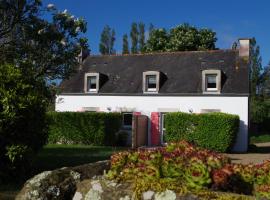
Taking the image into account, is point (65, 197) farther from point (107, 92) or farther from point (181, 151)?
point (107, 92)

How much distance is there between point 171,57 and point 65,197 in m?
28.8

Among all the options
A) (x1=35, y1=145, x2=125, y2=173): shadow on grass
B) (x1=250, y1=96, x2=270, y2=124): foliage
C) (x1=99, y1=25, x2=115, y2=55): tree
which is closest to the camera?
(x1=35, y1=145, x2=125, y2=173): shadow on grass

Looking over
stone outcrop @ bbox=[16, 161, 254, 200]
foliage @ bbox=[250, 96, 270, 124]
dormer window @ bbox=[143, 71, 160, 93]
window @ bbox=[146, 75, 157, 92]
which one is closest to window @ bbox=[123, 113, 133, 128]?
dormer window @ bbox=[143, 71, 160, 93]

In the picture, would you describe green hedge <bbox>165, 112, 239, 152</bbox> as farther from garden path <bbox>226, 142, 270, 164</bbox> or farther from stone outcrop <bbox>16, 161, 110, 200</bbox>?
stone outcrop <bbox>16, 161, 110, 200</bbox>

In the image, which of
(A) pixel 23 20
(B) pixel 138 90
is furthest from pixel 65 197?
(B) pixel 138 90

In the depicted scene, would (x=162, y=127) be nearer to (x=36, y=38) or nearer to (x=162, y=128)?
(x=162, y=128)

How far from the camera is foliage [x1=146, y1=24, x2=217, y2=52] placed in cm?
4809

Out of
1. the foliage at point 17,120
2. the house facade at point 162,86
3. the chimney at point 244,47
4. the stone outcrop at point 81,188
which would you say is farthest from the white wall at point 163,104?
the stone outcrop at point 81,188

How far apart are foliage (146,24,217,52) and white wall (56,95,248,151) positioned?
57.4ft

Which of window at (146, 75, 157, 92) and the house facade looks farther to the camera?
window at (146, 75, 157, 92)

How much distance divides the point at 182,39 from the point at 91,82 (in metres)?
17.6

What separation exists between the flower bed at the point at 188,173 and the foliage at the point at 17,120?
6268mm

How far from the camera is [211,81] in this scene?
29.7 m

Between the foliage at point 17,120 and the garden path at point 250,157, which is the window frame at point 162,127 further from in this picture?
the foliage at point 17,120
